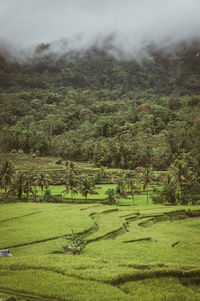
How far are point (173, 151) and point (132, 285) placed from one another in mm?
89965

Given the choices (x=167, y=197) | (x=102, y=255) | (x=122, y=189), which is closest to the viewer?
(x=102, y=255)

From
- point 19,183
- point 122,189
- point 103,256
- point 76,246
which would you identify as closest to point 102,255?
point 103,256

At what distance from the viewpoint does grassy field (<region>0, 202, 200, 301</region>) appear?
1287 cm

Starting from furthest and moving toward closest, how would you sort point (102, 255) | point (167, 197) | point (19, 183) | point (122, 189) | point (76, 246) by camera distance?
point (122, 189) → point (167, 197) → point (19, 183) → point (76, 246) → point (102, 255)

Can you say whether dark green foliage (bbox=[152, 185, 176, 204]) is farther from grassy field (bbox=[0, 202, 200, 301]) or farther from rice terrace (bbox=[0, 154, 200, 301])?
grassy field (bbox=[0, 202, 200, 301])

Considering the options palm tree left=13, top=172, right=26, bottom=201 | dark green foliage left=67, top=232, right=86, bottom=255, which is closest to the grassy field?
dark green foliage left=67, top=232, right=86, bottom=255

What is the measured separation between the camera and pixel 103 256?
66.7 ft

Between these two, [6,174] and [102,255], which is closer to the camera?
[102,255]

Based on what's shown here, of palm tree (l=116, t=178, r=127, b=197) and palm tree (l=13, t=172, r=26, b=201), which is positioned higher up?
palm tree (l=13, t=172, r=26, b=201)

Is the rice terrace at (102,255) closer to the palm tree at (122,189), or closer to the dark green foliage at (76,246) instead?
the dark green foliage at (76,246)

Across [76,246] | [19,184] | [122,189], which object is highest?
[19,184]

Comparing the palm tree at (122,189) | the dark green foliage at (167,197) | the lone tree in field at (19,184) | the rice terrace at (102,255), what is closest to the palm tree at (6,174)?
the lone tree in field at (19,184)

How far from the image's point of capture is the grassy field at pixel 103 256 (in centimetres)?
1287

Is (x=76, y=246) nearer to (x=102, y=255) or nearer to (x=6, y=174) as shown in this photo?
(x=102, y=255)
